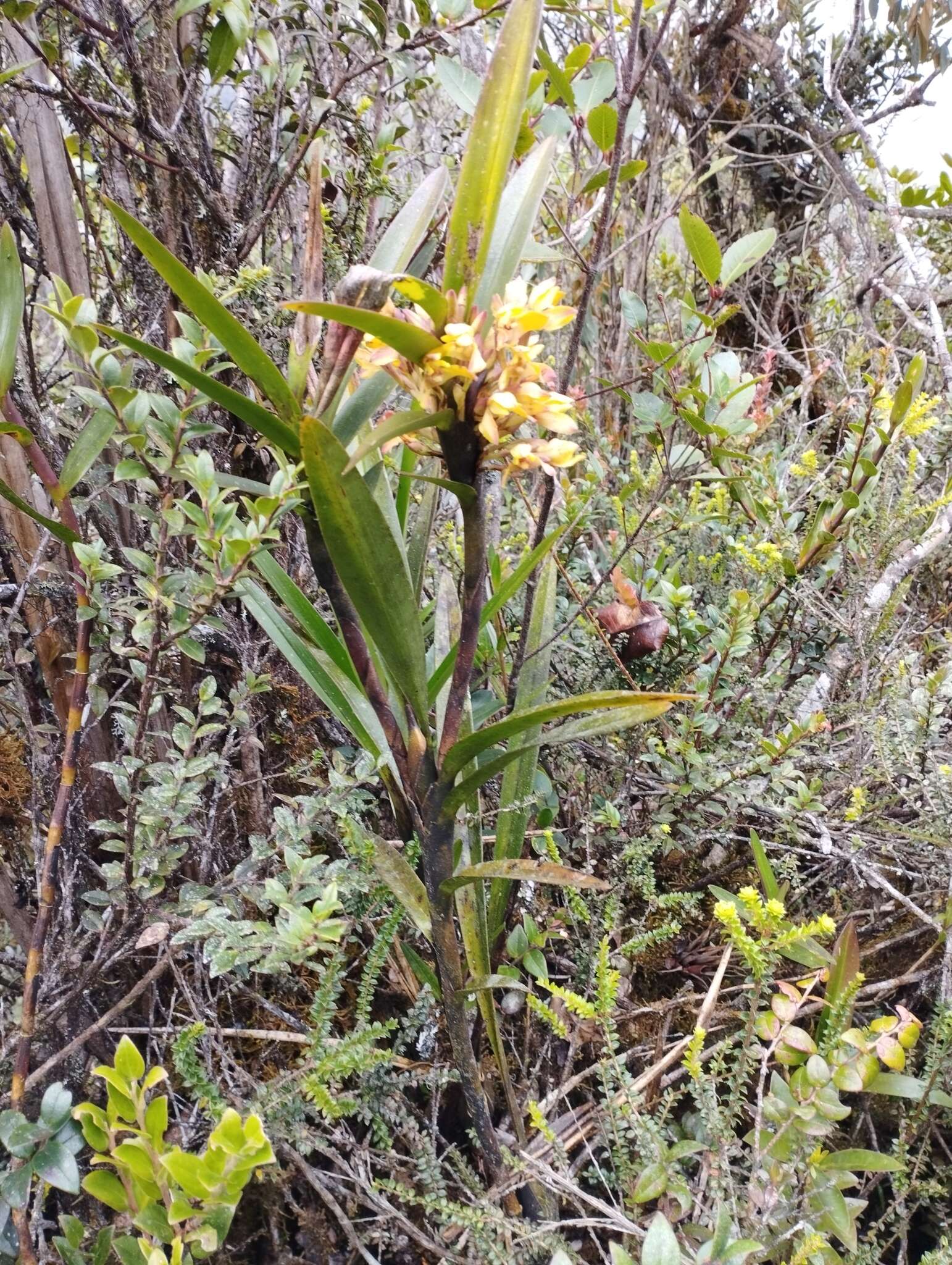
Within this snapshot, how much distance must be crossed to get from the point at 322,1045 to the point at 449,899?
19 centimetres

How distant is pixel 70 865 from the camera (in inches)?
29.9

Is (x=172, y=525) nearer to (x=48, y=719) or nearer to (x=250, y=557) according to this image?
(x=250, y=557)

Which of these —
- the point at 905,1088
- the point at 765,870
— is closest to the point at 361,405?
the point at 765,870

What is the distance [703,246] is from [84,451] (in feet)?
2.20

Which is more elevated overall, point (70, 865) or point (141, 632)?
point (141, 632)

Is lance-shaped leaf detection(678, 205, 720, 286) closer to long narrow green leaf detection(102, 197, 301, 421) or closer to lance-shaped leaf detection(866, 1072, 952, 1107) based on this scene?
long narrow green leaf detection(102, 197, 301, 421)

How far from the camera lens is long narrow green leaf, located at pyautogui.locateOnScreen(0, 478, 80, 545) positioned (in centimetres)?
56

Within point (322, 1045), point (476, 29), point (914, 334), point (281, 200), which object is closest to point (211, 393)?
point (322, 1045)

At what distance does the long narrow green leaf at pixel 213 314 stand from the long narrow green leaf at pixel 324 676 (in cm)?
21

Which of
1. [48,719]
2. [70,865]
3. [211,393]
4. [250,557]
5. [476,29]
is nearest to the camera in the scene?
[211,393]

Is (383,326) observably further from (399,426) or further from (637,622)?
(637,622)

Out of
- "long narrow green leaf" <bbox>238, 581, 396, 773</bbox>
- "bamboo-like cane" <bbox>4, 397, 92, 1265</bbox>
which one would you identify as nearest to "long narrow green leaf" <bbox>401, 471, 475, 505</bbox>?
"long narrow green leaf" <bbox>238, 581, 396, 773</bbox>

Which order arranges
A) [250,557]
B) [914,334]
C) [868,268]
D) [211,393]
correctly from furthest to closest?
[914,334], [868,268], [250,557], [211,393]

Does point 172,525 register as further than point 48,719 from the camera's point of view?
No
